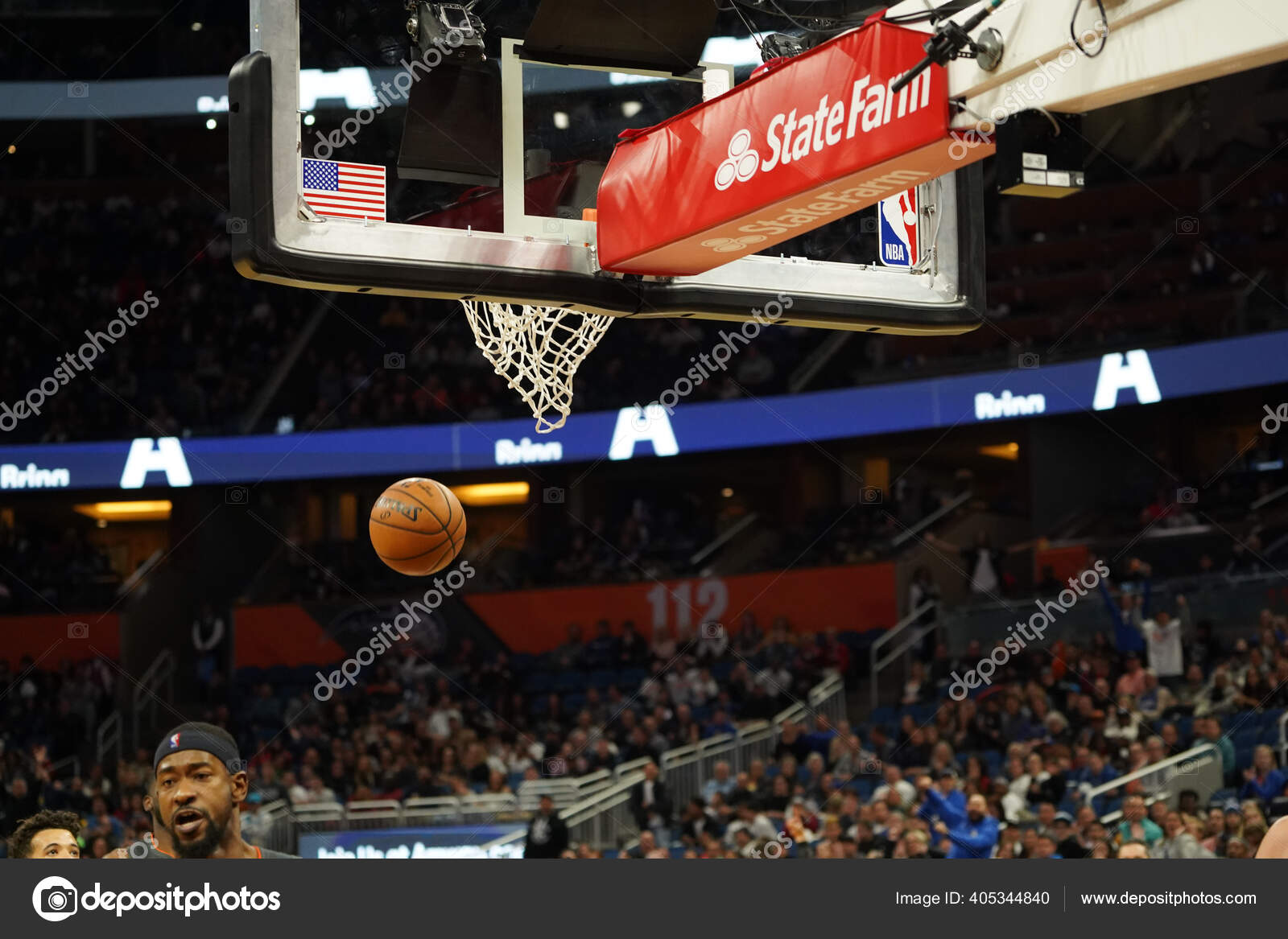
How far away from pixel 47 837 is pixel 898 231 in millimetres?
3419

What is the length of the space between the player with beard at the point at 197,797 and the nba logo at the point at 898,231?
3.24 m

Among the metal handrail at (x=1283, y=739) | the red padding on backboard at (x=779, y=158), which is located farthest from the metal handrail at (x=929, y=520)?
the red padding on backboard at (x=779, y=158)

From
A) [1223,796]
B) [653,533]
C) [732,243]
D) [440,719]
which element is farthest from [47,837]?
[653,533]

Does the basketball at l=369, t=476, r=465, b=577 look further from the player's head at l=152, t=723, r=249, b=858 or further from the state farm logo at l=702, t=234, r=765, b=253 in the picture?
the player's head at l=152, t=723, r=249, b=858

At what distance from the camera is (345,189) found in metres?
5.23

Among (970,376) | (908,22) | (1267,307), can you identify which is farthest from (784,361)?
(908,22)

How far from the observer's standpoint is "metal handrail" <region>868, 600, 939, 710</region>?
15.8 metres

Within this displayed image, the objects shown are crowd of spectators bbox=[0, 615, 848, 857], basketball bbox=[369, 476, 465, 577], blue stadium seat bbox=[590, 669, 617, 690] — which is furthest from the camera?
blue stadium seat bbox=[590, 669, 617, 690]

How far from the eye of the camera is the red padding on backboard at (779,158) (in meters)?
4.45

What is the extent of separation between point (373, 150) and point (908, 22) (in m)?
1.84

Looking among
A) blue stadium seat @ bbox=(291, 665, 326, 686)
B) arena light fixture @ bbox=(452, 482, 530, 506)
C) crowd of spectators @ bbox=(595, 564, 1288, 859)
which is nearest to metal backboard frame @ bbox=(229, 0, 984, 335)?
crowd of spectators @ bbox=(595, 564, 1288, 859)

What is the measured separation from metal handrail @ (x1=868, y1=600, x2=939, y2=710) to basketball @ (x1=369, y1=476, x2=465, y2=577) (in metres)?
9.39

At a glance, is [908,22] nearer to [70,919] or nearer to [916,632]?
[70,919]

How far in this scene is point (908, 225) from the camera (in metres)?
5.83
